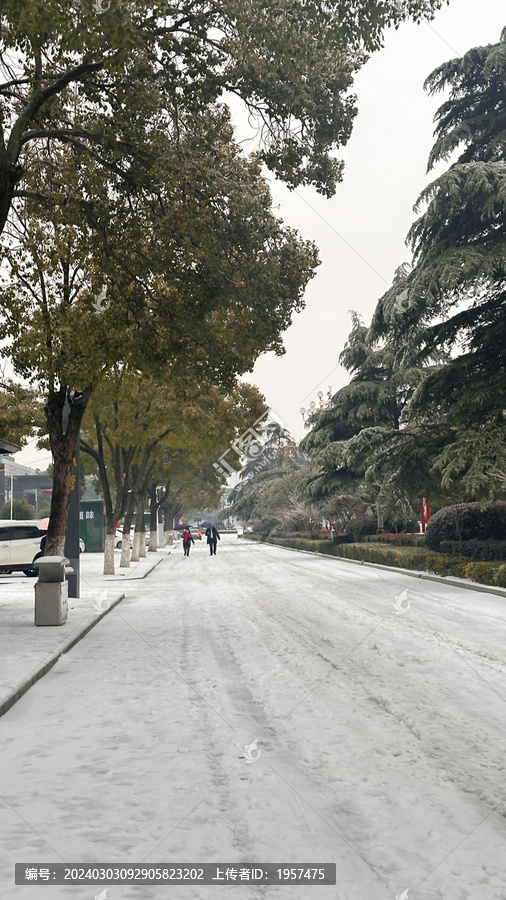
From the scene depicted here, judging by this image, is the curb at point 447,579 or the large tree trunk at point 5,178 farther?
the curb at point 447,579

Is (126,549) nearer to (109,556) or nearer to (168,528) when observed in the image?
(109,556)

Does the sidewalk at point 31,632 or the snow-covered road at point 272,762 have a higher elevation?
the sidewalk at point 31,632

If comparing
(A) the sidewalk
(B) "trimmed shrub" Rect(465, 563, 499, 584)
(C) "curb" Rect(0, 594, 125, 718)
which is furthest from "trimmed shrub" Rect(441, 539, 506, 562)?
(C) "curb" Rect(0, 594, 125, 718)

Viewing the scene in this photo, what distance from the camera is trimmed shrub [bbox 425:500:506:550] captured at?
25312 mm

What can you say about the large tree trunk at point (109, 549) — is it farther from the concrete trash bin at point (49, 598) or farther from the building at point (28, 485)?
the building at point (28, 485)

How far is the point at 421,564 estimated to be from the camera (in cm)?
2631

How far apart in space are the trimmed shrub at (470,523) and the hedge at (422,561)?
848 millimetres

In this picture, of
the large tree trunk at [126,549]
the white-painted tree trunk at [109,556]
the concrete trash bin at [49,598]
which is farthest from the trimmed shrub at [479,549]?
the concrete trash bin at [49,598]

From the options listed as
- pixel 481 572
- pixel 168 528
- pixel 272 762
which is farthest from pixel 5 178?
pixel 168 528

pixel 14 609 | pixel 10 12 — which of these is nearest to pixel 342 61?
pixel 10 12

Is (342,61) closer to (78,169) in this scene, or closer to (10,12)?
(78,169)

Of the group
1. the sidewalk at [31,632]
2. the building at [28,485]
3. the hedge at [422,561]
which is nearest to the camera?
the sidewalk at [31,632]

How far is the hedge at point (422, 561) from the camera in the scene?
20.5 meters

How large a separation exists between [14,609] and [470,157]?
62.3 feet
